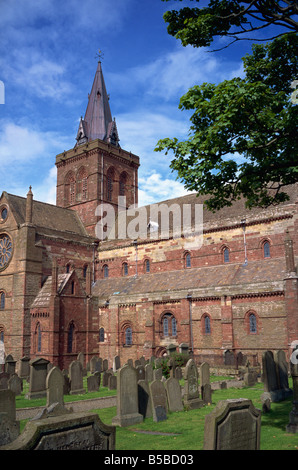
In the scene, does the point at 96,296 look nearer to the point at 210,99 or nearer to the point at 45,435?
the point at 210,99

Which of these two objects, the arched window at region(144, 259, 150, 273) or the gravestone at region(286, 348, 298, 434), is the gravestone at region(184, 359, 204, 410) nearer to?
the gravestone at region(286, 348, 298, 434)

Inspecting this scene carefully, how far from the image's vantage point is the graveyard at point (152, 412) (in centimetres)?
584

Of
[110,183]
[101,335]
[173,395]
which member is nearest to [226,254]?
[101,335]

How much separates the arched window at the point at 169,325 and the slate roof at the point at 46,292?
9013 mm

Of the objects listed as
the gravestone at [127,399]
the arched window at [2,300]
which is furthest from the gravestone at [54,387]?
the arched window at [2,300]

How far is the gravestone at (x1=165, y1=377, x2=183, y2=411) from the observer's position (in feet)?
46.8

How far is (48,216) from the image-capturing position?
41281mm

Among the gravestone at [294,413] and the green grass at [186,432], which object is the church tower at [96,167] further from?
the gravestone at [294,413]

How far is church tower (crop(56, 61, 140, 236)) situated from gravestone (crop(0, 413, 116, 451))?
38603 millimetres

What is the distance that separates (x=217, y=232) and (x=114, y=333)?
12.0 metres

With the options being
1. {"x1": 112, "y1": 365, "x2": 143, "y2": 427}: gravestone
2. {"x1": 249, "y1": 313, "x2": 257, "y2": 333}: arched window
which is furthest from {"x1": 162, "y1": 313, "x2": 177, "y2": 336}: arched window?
{"x1": 112, "y1": 365, "x2": 143, "y2": 427}: gravestone

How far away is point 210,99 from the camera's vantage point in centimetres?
1014

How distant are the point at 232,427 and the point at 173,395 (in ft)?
26.2
